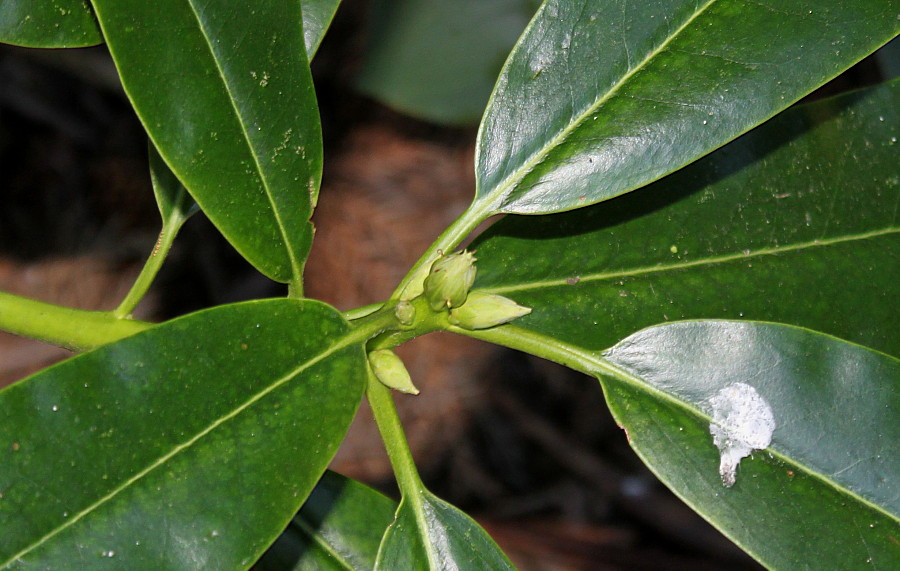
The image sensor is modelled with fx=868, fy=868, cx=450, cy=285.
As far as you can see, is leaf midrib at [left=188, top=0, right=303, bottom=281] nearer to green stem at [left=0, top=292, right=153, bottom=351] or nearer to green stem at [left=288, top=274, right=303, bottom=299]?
green stem at [left=288, top=274, right=303, bottom=299]

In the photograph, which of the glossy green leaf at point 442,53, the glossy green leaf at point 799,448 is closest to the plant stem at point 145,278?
the glossy green leaf at point 799,448

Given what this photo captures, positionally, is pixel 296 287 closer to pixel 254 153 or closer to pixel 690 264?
pixel 254 153

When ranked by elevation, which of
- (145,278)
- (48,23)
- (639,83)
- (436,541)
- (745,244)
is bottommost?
(436,541)

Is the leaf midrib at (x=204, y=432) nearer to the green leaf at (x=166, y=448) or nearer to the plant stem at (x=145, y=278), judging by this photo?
the green leaf at (x=166, y=448)

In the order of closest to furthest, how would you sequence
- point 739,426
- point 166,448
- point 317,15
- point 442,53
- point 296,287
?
point 166,448 → point 739,426 → point 296,287 → point 317,15 → point 442,53

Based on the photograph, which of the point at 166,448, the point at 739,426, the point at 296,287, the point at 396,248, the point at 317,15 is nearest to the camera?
the point at 166,448

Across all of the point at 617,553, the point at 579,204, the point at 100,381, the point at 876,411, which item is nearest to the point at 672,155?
the point at 579,204

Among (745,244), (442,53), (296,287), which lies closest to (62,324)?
(296,287)

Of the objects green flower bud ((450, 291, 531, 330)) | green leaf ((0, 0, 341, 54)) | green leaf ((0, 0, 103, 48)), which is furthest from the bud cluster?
green leaf ((0, 0, 103, 48))
